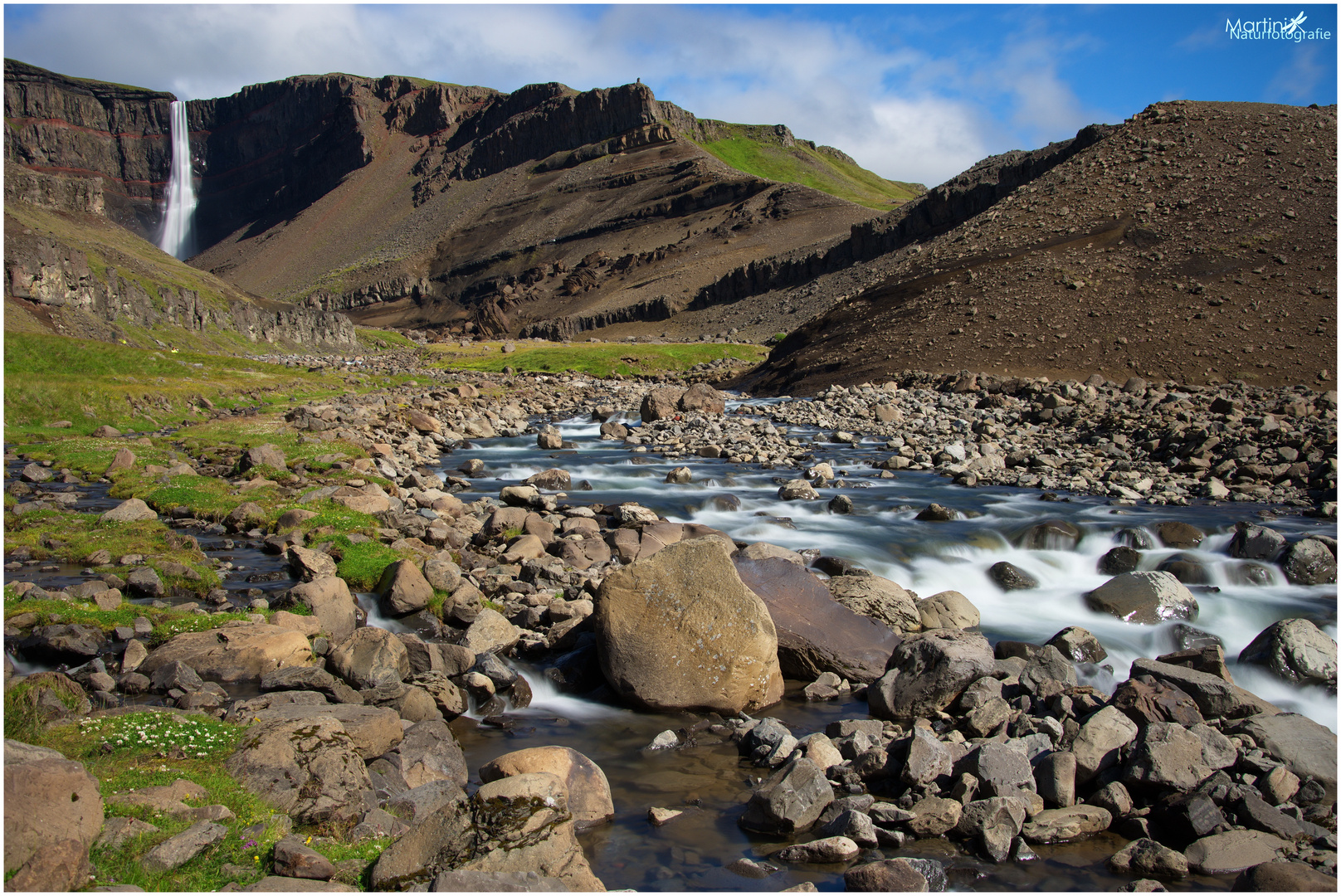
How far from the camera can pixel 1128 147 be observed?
7000 cm

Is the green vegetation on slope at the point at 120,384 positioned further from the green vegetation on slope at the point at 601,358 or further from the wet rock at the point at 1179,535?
the wet rock at the point at 1179,535

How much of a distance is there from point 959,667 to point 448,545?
10.6 metres

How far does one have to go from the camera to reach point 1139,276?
50812 millimetres

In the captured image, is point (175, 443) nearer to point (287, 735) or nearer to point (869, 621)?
point (287, 735)

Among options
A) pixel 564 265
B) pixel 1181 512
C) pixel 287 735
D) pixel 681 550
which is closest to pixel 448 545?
pixel 681 550

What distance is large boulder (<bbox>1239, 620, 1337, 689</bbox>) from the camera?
10312mm

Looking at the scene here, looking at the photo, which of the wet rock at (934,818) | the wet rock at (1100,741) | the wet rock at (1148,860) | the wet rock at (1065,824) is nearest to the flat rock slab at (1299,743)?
the wet rock at (1100,741)

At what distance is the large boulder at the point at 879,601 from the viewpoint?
12.1 meters

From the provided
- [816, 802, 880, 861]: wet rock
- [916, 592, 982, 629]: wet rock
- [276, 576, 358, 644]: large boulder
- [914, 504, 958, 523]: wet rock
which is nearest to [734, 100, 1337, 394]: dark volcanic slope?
[914, 504, 958, 523]: wet rock

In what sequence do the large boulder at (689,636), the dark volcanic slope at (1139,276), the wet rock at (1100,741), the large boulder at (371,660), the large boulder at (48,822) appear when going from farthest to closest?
1. the dark volcanic slope at (1139,276)
2. the large boulder at (689,636)
3. the large boulder at (371,660)
4. the wet rock at (1100,741)
5. the large boulder at (48,822)

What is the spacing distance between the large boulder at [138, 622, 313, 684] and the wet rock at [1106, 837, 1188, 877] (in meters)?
9.44

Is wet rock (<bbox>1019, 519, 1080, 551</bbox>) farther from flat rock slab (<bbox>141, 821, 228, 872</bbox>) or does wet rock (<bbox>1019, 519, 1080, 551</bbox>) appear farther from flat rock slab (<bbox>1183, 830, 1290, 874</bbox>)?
flat rock slab (<bbox>141, 821, 228, 872</bbox>)

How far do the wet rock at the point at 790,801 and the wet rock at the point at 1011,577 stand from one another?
369 inches

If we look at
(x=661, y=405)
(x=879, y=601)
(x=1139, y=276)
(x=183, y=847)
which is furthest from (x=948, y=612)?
(x=1139, y=276)
